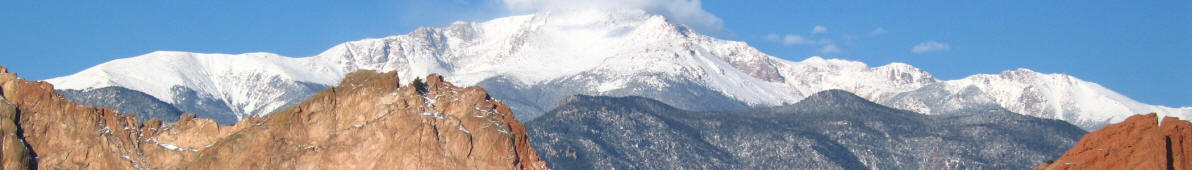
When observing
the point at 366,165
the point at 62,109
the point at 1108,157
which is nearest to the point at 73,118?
the point at 62,109

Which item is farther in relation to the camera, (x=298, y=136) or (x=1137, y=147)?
(x=1137, y=147)

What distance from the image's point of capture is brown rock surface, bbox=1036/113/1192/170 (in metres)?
97.3

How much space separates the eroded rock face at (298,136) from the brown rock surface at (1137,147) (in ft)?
86.7

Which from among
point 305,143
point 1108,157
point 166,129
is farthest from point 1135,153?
point 166,129

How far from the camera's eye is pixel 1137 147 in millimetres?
98062

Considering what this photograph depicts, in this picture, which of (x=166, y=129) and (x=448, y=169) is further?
(x=166, y=129)

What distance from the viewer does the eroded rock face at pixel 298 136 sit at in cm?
9506

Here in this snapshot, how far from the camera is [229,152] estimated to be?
318 ft

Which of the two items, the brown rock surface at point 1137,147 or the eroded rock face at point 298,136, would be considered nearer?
the eroded rock face at point 298,136

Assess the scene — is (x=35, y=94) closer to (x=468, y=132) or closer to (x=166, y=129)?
(x=166, y=129)

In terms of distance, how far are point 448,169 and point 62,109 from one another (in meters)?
18.6

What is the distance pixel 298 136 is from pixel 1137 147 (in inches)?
1574

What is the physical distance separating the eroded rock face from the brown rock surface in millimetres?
26441

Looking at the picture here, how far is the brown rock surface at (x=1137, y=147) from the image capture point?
319 ft
